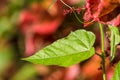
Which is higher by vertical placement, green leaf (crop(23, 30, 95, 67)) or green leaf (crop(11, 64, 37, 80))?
green leaf (crop(11, 64, 37, 80))

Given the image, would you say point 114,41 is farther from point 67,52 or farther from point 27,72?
point 27,72

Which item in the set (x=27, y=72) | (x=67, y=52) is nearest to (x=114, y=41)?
(x=67, y=52)

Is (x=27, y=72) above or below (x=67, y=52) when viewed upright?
above

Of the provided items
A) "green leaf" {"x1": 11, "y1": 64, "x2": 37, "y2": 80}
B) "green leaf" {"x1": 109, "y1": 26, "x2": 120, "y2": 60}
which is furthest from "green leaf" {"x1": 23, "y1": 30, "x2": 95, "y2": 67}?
"green leaf" {"x1": 11, "y1": 64, "x2": 37, "y2": 80}

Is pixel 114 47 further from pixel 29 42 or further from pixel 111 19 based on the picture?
pixel 29 42

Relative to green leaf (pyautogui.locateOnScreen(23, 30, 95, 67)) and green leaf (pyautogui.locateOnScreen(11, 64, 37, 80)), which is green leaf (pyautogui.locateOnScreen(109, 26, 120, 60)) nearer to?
green leaf (pyautogui.locateOnScreen(23, 30, 95, 67))

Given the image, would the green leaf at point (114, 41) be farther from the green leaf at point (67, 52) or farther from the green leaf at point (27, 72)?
the green leaf at point (27, 72)

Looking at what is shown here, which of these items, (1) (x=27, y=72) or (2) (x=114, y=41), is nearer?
(2) (x=114, y=41)

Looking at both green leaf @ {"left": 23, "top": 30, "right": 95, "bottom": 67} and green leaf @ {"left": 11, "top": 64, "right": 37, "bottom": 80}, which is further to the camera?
green leaf @ {"left": 11, "top": 64, "right": 37, "bottom": 80}

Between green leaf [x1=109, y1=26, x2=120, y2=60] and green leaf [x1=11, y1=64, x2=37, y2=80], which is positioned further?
green leaf [x1=11, y1=64, x2=37, y2=80]
